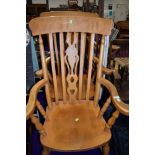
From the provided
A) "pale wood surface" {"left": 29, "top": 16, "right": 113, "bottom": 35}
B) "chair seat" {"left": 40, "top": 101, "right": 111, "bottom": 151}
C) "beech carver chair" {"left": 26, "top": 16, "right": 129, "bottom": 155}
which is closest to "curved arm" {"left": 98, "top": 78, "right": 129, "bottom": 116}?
"beech carver chair" {"left": 26, "top": 16, "right": 129, "bottom": 155}

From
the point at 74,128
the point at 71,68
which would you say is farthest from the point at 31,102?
the point at 71,68

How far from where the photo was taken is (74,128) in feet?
3.84

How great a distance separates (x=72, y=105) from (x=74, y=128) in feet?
0.71

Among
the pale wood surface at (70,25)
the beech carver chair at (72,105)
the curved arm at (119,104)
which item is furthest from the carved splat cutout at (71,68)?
the curved arm at (119,104)

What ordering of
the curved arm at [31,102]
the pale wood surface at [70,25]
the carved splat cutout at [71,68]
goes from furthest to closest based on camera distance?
the carved splat cutout at [71,68]
the pale wood surface at [70,25]
the curved arm at [31,102]

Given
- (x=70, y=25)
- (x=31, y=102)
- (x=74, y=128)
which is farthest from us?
(x=70, y=25)

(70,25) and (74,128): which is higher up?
(70,25)

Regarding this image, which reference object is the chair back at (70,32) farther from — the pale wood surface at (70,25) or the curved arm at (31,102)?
the curved arm at (31,102)

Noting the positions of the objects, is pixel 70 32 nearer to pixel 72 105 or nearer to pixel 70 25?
pixel 70 25

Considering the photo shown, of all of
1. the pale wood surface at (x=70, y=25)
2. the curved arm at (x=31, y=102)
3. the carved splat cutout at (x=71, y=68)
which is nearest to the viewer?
the curved arm at (x=31, y=102)

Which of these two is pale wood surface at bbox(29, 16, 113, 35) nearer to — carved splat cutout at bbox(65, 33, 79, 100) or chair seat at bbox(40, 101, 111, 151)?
carved splat cutout at bbox(65, 33, 79, 100)

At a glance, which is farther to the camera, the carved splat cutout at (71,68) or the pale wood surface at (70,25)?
the carved splat cutout at (71,68)

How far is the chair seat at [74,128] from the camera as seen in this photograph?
1.08 m
